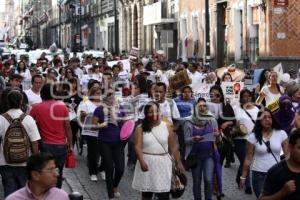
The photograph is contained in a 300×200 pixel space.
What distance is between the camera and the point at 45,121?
8633 millimetres

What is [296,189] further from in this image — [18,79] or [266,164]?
[18,79]

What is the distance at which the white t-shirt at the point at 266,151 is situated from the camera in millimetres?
7836

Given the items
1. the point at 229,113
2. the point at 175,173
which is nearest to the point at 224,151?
the point at 229,113

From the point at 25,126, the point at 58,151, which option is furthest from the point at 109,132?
the point at 25,126

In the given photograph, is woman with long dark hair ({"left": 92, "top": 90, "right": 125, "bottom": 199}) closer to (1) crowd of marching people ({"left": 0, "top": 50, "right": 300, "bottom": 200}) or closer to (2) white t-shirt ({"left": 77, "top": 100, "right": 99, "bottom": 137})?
(1) crowd of marching people ({"left": 0, "top": 50, "right": 300, "bottom": 200})

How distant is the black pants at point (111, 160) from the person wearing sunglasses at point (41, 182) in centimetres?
468

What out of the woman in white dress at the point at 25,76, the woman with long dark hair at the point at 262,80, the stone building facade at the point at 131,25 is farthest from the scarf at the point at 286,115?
the stone building facade at the point at 131,25

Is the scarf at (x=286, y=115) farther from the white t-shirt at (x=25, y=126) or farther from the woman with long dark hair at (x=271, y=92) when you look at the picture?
the white t-shirt at (x=25, y=126)

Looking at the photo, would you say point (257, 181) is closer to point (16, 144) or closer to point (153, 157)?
point (153, 157)

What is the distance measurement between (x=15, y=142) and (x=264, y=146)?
265 centimetres

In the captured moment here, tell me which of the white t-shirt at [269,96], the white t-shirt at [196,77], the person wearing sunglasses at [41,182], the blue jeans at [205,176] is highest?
the white t-shirt at [196,77]

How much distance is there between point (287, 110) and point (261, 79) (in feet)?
15.9

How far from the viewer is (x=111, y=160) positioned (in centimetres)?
983

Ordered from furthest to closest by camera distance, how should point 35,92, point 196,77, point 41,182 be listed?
point 196,77
point 35,92
point 41,182
